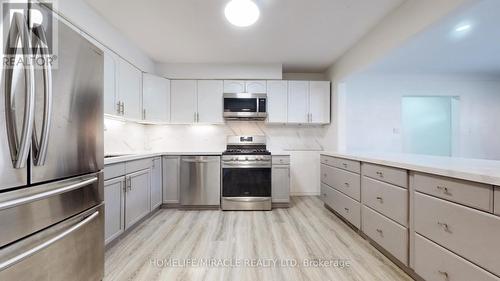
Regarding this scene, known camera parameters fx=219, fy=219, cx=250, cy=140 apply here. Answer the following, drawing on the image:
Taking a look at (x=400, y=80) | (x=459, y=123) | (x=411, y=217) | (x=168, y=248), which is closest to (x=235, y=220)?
(x=168, y=248)

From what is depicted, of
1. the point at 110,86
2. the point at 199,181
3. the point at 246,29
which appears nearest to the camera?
the point at 110,86

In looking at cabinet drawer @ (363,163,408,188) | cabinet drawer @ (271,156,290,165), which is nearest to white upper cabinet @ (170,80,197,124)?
cabinet drawer @ (271,156,290,165)

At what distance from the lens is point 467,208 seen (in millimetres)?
1271

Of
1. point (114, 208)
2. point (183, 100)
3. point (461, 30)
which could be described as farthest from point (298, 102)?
point (114, 208)

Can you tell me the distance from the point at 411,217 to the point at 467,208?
0.46 meters

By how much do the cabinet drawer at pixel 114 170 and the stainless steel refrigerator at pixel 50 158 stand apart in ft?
2.06

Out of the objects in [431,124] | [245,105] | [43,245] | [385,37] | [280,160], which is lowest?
[43,245]

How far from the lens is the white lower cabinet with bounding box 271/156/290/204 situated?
11.7 feet

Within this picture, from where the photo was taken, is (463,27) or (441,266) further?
(463,27)

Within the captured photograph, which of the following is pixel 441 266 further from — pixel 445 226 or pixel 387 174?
pixel 387 174

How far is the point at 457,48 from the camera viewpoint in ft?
9.52

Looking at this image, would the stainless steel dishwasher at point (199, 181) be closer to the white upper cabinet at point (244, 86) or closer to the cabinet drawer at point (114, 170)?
the cabinet drawer at point (114, 170)

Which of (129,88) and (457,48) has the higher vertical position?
(457,48)

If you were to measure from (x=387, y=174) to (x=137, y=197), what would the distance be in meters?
2.74
